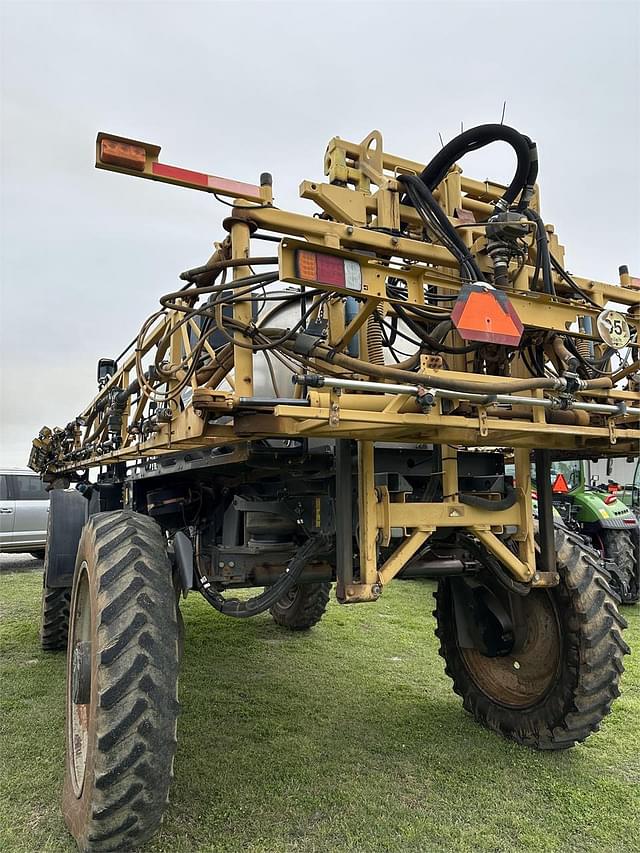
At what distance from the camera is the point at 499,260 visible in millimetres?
2744

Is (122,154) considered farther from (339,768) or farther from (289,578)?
(339,768)

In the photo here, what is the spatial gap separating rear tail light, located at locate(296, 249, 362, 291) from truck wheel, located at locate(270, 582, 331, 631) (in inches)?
168

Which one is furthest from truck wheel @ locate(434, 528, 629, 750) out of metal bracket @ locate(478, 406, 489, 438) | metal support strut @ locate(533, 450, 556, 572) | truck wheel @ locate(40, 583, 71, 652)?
truck wheel @ locate(40, 583, 71, 652)

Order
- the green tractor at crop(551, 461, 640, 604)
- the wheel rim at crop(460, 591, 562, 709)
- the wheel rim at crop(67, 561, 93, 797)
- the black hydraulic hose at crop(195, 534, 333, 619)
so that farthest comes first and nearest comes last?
the green tractor at crop(551, 461, 640, 604)
the wheel rim at crop(460, 591, 562, 709)
the black hydraulic hose at crop(195, 534, 333, 619)
the wheel rim at crop(67, 561, 93, 797)

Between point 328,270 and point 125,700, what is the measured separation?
5.85 ft

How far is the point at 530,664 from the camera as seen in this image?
386cm

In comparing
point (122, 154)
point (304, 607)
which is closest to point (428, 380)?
point (122, 154)

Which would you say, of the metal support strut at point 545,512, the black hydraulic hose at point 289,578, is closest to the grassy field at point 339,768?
the black hydraulic hose at point 289,578

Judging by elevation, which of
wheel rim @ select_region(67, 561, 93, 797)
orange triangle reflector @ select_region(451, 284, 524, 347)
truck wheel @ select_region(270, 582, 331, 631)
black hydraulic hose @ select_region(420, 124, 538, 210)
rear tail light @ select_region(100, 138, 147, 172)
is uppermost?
black hydraulic hose @ select_region(420, 124, 538, 210)

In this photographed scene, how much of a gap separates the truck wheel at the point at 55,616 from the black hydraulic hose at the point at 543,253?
15.1ft

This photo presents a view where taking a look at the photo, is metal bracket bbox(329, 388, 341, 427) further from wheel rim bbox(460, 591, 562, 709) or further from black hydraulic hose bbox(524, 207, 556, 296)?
wheel rim bbox(460, 591, 562, 709)

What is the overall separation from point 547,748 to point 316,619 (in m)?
3.02

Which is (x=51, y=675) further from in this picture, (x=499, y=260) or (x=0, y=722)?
(x=499, y=260)

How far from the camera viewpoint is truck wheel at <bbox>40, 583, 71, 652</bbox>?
562 cm
